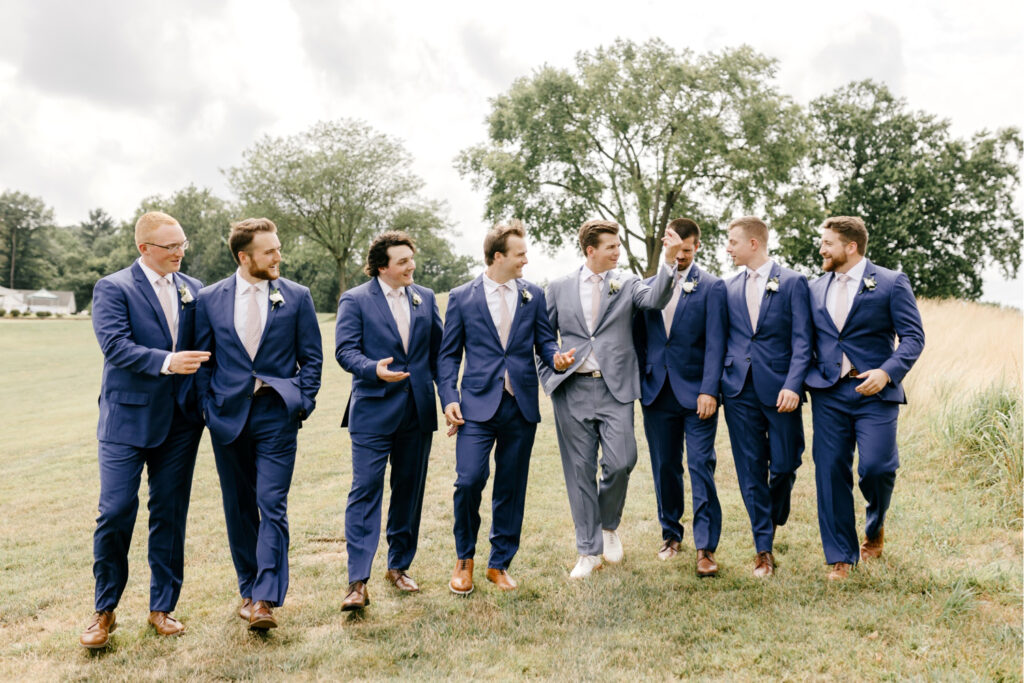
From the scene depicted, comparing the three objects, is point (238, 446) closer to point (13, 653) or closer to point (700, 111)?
point (13, 653)

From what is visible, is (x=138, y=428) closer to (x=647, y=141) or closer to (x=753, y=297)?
(x=753, y=297)

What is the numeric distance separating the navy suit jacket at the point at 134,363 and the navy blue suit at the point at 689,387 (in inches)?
130

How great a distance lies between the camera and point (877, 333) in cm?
525

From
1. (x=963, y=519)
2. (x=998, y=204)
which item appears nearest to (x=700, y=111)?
(x=998, y=204)

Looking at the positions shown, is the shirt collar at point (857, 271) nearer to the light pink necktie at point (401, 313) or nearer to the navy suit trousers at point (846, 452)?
the navy suit trousers at point (846, 452)

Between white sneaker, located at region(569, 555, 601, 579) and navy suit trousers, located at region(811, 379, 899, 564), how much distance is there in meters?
1.63

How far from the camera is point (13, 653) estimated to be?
4480 mm

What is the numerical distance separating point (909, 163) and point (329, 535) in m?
38.9

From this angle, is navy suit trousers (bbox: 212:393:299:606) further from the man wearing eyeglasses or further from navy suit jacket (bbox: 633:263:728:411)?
navy suit jacket (bbox: 633:263:728:411)

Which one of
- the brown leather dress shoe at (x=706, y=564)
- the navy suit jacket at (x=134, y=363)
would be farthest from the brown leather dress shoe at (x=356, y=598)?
the brown leather dress shoe at (x=706, y=564)

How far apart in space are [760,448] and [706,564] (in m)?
0.95

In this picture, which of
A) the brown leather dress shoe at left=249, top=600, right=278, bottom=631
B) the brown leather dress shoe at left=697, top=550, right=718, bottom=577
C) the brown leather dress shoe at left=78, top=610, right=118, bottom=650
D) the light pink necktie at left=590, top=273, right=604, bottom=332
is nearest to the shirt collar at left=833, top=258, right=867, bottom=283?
the light pink necktie at left=590, top=273, right=604, bottom=332

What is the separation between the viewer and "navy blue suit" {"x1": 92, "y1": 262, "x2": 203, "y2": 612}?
4.41 meters

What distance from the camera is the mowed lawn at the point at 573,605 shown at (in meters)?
4.09
